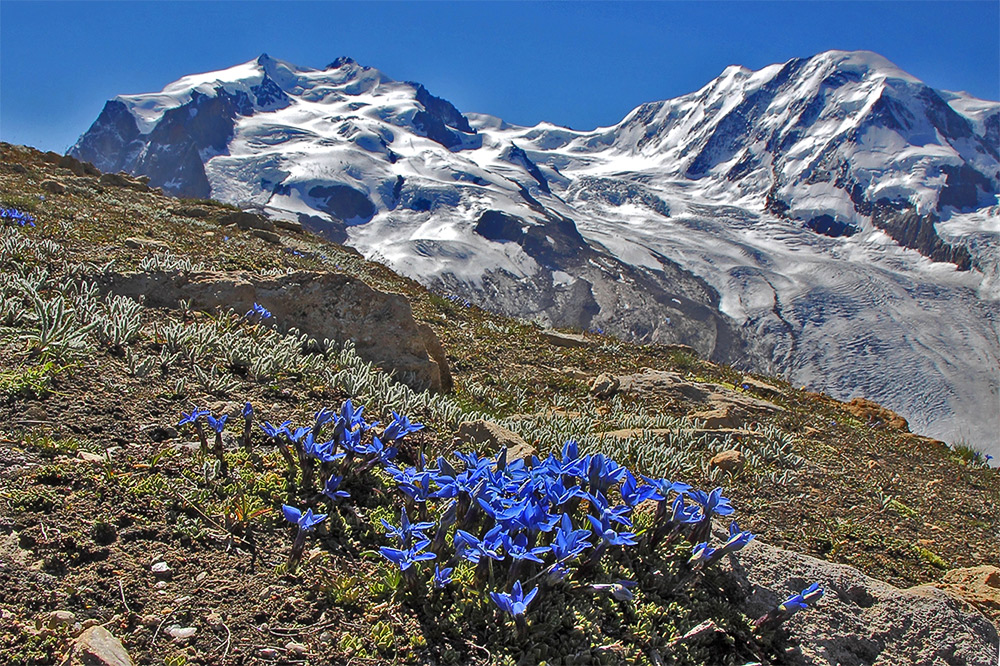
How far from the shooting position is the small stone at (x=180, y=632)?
2045 mm

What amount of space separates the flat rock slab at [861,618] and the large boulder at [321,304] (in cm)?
380

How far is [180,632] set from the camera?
2.06 m

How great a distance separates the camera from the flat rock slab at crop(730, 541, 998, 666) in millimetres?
2619

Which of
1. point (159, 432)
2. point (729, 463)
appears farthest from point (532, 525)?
point (729, 463)

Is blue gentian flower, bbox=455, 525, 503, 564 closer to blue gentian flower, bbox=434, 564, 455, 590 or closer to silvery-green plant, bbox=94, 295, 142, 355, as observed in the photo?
blue gentian flower, bbox=434, 564, 455, 590

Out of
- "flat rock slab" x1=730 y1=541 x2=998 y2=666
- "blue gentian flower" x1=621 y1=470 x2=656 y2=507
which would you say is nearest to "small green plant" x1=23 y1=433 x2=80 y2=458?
"blue gentian flower" x1=621 y1=470 x2=656 y2=507

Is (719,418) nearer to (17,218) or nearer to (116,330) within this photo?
(116,330)

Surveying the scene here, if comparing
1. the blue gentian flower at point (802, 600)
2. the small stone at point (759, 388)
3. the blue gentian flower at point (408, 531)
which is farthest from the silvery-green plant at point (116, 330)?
the small stone at point (759, 388)

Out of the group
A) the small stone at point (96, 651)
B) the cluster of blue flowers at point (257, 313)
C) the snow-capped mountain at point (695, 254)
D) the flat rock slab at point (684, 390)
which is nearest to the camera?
the small stone at point (96, 651)

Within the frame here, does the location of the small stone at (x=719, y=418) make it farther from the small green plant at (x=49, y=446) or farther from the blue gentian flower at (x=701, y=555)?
the small green plant at (x=49, y=446)

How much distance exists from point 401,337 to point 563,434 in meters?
1.96

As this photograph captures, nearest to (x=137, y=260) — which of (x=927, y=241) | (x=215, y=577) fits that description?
(x=215, y=577)

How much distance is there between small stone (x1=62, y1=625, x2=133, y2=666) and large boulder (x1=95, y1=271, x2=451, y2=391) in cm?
408

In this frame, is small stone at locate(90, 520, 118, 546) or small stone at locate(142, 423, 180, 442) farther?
small stone at locate(142, 423, 180, 442)
